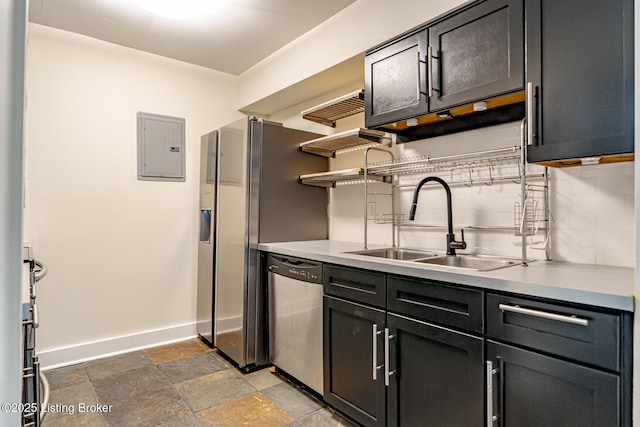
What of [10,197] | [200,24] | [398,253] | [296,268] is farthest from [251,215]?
[10,197]

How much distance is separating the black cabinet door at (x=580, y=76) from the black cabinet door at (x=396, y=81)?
530mm

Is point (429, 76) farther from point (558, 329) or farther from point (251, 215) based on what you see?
point (251, 215)

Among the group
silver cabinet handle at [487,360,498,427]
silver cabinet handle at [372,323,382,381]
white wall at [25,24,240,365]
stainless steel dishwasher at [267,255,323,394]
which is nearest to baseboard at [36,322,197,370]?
white wall at [25,24,240,365]

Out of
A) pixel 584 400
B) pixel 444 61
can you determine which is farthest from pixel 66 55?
pixel 584 400

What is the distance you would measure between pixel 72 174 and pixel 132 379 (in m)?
1.66

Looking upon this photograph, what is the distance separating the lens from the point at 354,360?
1.89 meters

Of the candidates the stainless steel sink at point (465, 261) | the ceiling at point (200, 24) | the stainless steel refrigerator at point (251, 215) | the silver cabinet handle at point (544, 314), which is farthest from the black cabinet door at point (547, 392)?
the ceiling at point (200, 24)

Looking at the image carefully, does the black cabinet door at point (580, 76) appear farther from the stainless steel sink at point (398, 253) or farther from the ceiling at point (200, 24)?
the ceiling at point (200, 24)

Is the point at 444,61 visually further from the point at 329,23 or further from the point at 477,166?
the point at 329,23

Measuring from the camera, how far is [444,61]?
1807mm

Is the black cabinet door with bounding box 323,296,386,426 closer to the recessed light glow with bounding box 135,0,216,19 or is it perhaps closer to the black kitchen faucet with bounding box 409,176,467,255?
the black kitchen faucet with bounding box 409,176,467,255

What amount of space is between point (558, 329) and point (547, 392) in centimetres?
22

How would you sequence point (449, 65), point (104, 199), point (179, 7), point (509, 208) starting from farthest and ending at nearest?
point (104, 199) → point (179, 7) → point (509, 208) → point (449, 65)

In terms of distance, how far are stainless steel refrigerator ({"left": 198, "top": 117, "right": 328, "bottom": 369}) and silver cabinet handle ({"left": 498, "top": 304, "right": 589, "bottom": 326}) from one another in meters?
1.81
